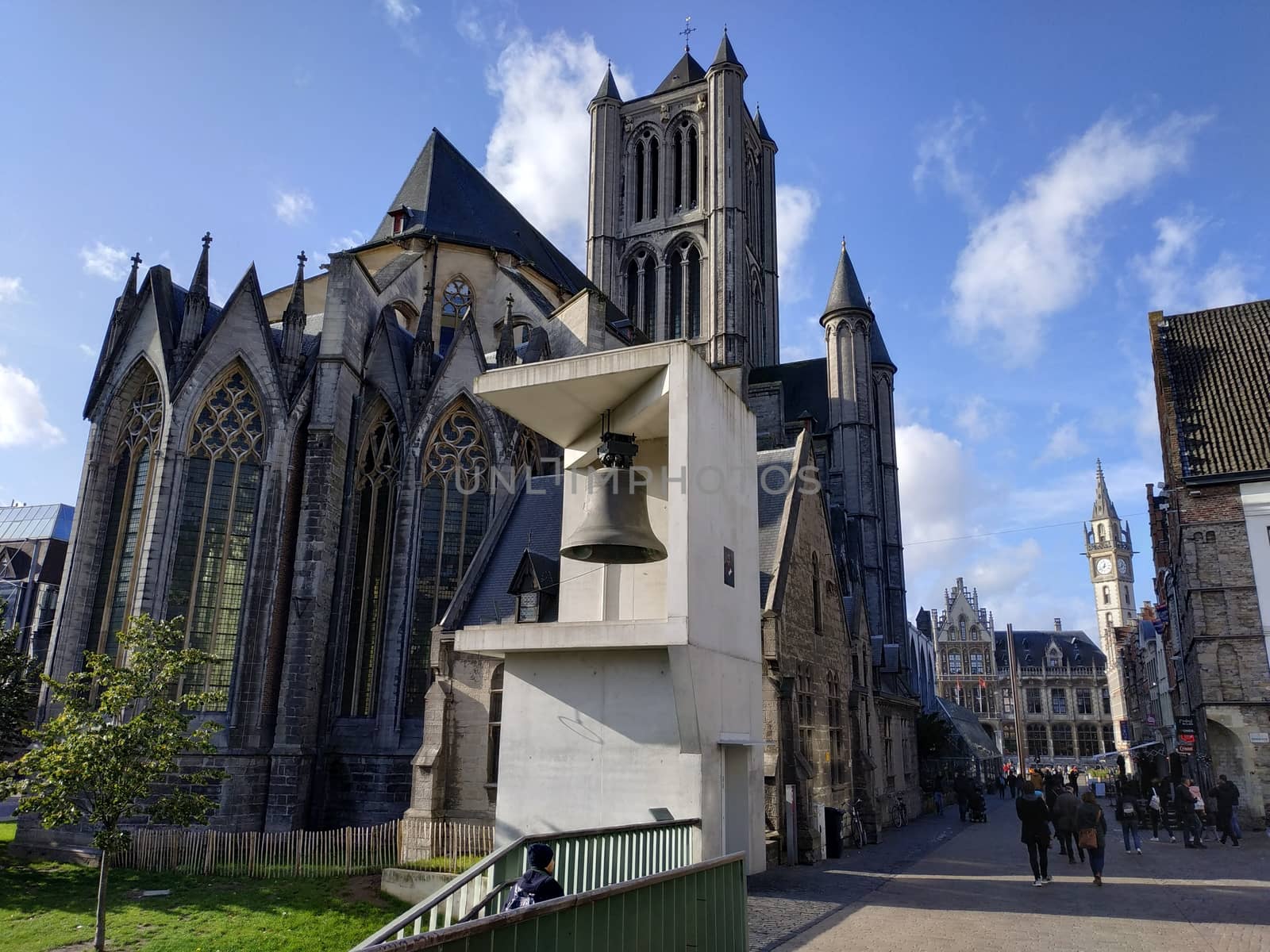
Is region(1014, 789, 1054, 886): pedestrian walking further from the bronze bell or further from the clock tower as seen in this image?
the clock tower

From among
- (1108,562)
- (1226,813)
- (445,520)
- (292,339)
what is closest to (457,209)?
(292,339)

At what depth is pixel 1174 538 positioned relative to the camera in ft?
85.8

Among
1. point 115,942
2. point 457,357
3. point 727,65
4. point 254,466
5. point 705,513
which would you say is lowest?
point 115,942

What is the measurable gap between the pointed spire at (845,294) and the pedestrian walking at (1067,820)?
30.8 m

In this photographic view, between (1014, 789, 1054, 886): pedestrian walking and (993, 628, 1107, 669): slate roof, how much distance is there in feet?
249

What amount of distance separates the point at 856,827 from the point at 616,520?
12.8 m

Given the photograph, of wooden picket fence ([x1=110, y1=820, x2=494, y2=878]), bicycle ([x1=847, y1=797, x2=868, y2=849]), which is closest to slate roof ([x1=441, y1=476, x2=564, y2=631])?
wooden picket fence ([x1=110, y1=820, x2=494, y2=878])

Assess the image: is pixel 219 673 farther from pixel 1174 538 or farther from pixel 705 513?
pixel 1174 538

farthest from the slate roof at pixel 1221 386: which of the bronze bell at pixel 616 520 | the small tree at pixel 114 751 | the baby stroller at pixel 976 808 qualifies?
the small tree at pixel 114 751

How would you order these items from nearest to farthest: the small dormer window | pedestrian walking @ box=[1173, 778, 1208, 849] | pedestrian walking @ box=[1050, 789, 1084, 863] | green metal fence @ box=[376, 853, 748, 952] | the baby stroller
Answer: green metal fence @ box=[376, 853, 748, 952] < pedestrian walking @ box=[1050, 789, 1084, 863] < the small dormer window < pedestrian walking @ box=[1173, 778, 1208, 849] < the baby stroller

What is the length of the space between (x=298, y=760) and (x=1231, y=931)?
51.4ft

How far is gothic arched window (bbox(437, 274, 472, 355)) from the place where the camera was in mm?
28547

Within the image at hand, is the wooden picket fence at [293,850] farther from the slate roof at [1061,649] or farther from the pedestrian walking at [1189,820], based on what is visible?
the slate roof at [1061,649]

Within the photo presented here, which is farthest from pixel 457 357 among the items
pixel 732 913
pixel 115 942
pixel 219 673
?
pixel 732 913
